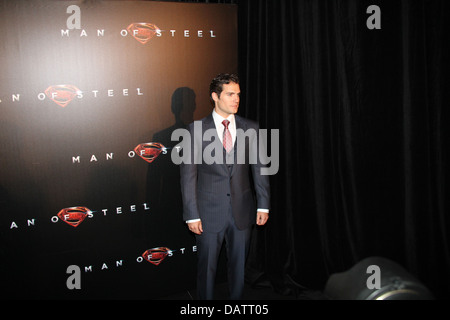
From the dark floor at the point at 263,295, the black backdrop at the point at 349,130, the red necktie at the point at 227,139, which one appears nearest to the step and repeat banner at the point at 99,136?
the dark floor at the point at 263,295

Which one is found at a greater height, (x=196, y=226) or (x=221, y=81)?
(x=221, y=81)

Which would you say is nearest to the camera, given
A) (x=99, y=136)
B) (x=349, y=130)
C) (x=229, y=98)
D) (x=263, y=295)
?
(x=229, y=98)

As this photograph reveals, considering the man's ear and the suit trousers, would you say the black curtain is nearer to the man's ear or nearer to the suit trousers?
the suit trousers

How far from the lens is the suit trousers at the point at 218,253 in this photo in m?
2.62

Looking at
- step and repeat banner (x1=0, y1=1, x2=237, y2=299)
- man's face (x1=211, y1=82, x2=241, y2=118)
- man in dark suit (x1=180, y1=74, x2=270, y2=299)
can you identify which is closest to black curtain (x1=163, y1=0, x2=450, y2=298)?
step and repeat banner (x1=0, y1=1, x2=237, y2=299)

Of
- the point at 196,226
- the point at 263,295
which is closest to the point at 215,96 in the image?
the point at 196,226

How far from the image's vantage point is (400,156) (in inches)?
109

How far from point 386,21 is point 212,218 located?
1.93 m

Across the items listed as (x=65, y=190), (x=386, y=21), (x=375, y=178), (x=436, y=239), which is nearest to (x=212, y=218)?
(x=65, y=190)

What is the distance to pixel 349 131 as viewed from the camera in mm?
2980

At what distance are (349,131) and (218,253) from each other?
141 cm

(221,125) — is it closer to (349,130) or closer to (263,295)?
(349,130)

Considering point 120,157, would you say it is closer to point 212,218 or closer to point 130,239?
point 130,239

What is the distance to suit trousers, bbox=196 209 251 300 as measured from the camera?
262 centimetres
